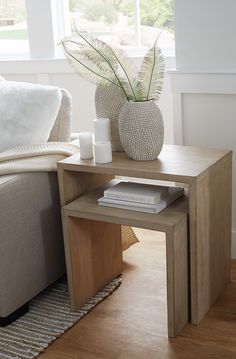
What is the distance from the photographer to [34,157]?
87.2 inches

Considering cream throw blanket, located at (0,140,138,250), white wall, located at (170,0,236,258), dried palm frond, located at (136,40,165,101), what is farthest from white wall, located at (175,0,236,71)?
cream throw blanket, located at (0,140,138,250)

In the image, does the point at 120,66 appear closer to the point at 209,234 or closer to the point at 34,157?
the point at 34,157

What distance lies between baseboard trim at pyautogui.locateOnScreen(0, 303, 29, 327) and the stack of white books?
491 millimetres

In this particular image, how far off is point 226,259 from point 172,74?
770mm

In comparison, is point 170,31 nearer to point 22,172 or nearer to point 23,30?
point 23,30

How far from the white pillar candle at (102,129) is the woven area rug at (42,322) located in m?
0.62

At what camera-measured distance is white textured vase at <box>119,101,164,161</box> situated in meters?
2.03

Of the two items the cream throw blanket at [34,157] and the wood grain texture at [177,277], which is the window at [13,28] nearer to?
the cream throw blanket at [34,157]

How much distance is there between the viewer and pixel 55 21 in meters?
3.09

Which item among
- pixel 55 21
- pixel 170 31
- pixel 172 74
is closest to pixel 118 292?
pixel 172 74

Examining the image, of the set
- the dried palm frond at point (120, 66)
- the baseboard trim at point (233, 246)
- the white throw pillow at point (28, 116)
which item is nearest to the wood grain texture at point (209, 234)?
the baseboard trim at point (233, 246)

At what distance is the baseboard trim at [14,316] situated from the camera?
7.03ft

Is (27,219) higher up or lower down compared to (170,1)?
lower down

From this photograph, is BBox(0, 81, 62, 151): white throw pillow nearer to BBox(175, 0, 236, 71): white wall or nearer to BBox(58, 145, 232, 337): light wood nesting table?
BBox(58, 145, 232, 337): light wood nesting table
